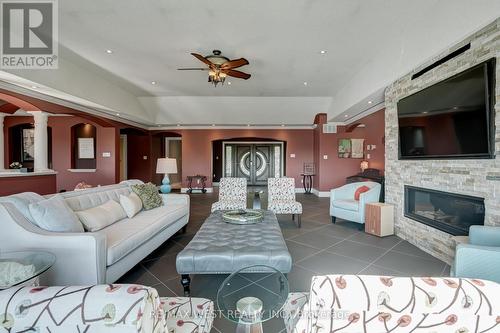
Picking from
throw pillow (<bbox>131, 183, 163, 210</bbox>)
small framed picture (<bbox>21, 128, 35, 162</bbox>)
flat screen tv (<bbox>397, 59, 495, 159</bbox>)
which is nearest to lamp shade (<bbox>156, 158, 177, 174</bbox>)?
throw pillow (<bbox>131, 183, 163, 210</bbox>)

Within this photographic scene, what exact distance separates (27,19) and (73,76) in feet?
5.09

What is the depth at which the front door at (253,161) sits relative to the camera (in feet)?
34.5

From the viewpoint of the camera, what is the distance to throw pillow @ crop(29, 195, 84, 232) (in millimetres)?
2041

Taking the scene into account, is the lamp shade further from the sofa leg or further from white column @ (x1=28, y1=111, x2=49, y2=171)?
white column @ (x1=28, y1=111, x2=49, y2=171)

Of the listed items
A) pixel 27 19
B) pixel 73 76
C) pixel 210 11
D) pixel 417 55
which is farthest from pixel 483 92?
pixel 73 76

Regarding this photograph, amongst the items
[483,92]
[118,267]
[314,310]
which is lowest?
[118,267]

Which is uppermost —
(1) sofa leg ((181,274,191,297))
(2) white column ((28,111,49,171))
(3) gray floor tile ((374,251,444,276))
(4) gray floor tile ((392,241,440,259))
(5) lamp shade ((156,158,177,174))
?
(2) white column ((28,111,49,171))

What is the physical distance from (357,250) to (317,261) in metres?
0.73

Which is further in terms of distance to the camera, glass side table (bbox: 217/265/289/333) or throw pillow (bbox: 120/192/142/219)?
throw pillow (bbox: 120/192/142/219)

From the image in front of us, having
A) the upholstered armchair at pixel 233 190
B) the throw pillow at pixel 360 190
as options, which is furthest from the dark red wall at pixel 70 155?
the throw pillow at pixel 360 190

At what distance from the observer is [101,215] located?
8.77 feet

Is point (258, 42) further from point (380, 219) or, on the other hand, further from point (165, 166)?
point (380, 219)

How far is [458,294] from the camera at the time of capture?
31.2 inches

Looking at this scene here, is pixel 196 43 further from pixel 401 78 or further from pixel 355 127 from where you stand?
pixel 355 127
